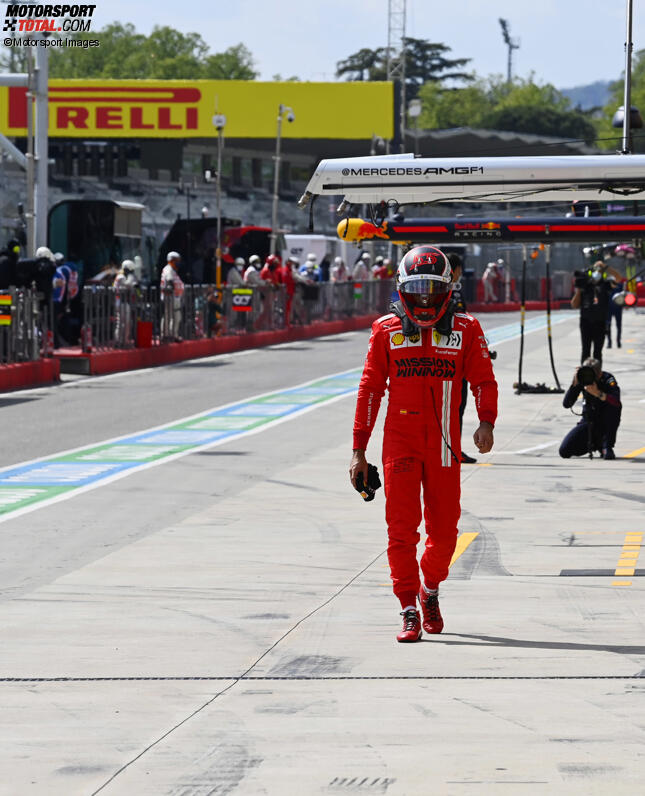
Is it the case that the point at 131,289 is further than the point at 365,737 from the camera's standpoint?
Yes

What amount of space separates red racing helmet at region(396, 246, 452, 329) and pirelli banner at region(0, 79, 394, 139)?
200 feet

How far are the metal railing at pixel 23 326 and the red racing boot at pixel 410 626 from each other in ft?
56.2

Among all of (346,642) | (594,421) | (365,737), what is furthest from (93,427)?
(365,737)

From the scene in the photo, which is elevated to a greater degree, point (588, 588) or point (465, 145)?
point (465, 145)

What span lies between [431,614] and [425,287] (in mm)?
1522

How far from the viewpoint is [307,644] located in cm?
755

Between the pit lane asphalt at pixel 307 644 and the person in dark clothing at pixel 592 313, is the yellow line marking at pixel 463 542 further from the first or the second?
the person in dark clothing at pixel 592 313

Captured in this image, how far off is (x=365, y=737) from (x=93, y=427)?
1377 centimetres

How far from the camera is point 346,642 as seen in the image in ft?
24.9

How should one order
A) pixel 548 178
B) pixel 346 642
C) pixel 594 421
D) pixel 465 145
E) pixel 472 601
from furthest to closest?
pixel 465 145 → pixel 594 421 → pixel 548 178 → pixel 472 601 → pixel 346 642

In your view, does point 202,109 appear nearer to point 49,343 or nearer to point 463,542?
point 49,343

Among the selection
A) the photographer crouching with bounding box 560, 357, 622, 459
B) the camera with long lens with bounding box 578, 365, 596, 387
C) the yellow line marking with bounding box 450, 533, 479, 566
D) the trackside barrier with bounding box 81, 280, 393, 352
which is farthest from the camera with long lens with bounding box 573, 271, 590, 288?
the yellow line marking with bounding box 450, 533, 479, 566

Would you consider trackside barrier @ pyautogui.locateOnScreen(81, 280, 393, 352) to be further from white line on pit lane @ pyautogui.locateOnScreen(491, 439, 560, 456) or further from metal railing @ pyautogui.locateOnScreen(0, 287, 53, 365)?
white line on pit lane @ pyautogui.locateOnScreen(491, 439, 560, 456)

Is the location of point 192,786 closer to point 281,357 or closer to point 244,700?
point 244,700
